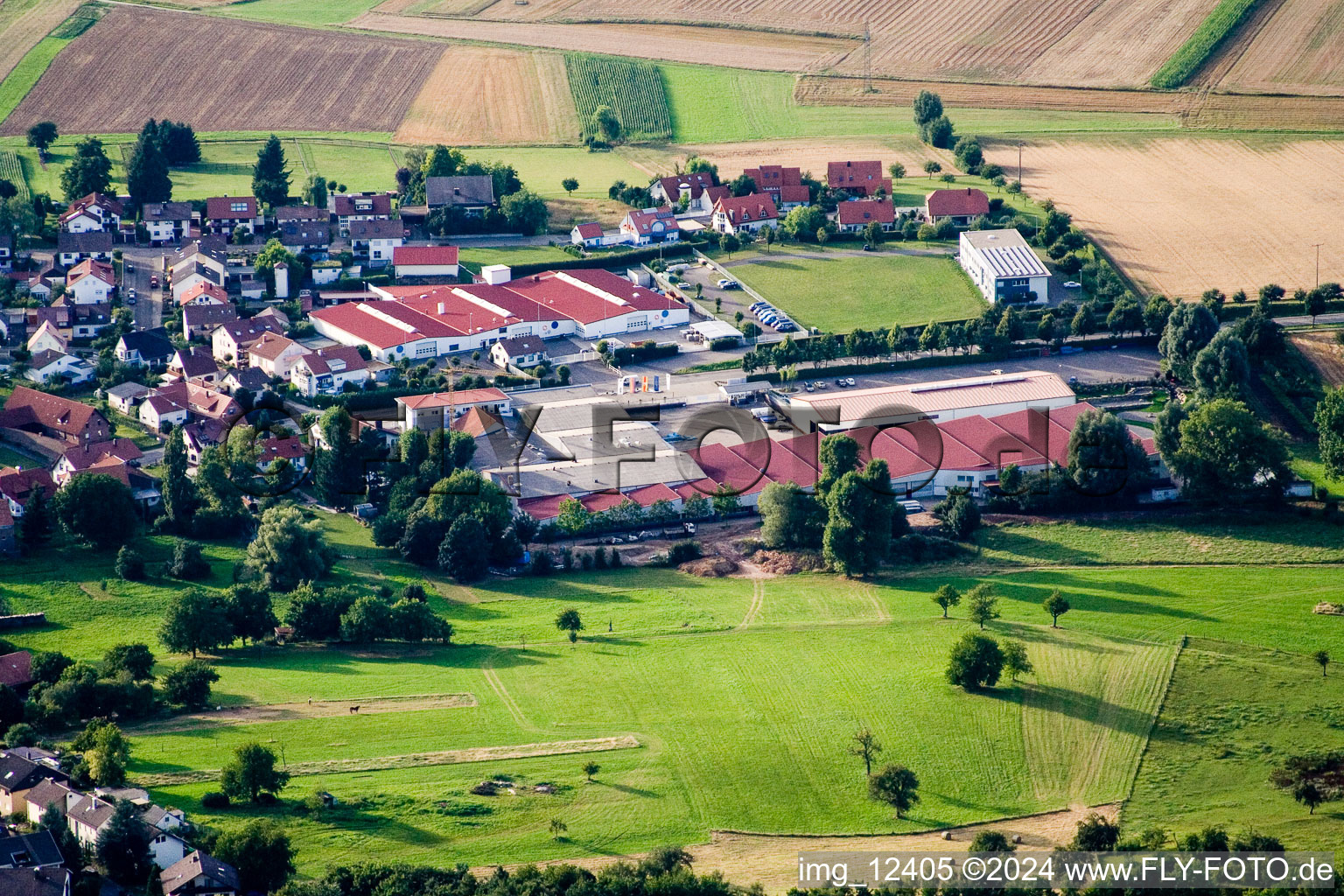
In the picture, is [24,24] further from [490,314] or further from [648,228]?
[490,314]

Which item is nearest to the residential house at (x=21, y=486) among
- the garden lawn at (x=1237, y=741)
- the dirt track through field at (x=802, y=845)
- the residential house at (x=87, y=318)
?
the residential house at (x=87, y=318)

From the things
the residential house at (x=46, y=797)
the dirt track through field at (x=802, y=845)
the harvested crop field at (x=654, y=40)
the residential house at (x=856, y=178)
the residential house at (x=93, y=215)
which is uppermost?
the harvested crop field at (x=654, y=40)

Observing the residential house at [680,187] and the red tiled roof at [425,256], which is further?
the residential house at [680,187]

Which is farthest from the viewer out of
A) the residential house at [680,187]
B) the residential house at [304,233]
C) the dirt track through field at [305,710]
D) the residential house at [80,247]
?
the residential house at [680,187]

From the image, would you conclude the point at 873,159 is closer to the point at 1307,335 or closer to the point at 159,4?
the point at 1307,335

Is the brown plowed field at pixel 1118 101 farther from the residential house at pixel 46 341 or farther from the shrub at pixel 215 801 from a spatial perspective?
the shrub at pixel 215 801

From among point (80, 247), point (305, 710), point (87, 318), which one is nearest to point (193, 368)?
point (87, 318)

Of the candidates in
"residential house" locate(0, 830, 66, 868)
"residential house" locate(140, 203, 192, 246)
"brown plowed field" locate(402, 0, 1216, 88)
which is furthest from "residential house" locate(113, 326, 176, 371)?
"brown plowed field" locate(402, 0, 1216, 88)
